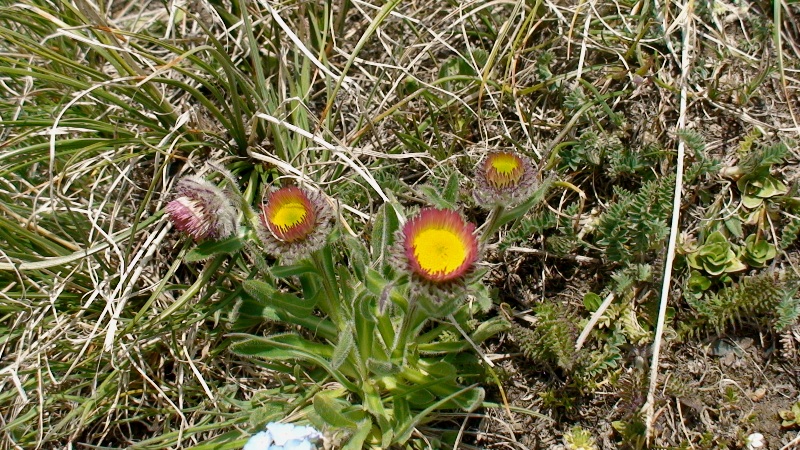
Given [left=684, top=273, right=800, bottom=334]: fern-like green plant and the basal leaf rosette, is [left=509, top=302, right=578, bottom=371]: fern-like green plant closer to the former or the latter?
[left=684, top=273, right=800, bottom=334]: fern-like green plant

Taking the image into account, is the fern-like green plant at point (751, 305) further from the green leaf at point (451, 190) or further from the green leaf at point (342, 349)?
the green leaf at point (342, 349)

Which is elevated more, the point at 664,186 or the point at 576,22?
the point at 576,22

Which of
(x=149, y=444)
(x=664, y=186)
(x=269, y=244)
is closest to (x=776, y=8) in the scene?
(x=664, y=186)

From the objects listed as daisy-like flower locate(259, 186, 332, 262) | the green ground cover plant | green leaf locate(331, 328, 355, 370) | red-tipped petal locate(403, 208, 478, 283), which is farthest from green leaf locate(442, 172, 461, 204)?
green leaf locate(331, 328, 355, 370)

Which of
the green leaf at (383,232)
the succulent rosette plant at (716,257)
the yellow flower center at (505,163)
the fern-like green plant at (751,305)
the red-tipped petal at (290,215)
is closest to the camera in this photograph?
the red-tipped petal at (290,215)

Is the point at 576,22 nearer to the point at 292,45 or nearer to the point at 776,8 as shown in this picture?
the point at 776,8

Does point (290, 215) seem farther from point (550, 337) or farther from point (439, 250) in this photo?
point (550, 337)

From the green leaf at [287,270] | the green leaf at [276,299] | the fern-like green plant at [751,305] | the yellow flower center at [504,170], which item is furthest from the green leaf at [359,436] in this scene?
the fern-like green plant at [751,305]
